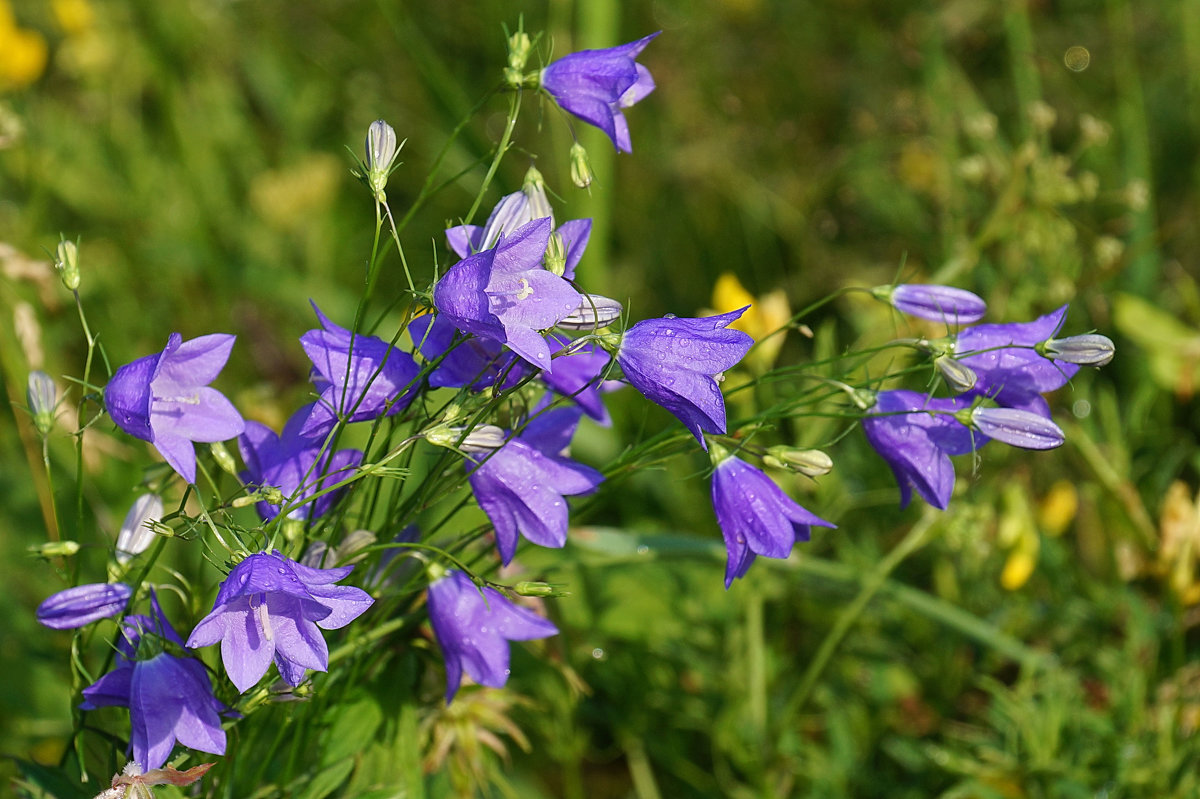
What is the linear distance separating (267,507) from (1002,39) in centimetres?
335

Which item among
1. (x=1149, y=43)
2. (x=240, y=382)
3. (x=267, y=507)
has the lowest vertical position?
(x=240, y=382)

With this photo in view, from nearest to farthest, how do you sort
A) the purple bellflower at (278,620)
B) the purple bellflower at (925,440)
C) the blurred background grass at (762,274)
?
the purple bellflower at (278,620) < the purple bellflower at (925,440) < the blurred background grass at (762,274)

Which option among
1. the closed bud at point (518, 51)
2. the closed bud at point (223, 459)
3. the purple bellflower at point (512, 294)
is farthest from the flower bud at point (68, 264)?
the closed bud at point (518, 51)

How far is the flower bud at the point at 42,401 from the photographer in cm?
126

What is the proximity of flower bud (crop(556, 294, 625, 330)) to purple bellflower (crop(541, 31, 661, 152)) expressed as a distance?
0.83ft

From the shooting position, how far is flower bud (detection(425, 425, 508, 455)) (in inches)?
44.1

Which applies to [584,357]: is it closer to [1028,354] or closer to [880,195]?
[1028,354]

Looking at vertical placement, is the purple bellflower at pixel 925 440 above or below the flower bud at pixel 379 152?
below

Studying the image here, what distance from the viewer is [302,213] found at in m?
3.35

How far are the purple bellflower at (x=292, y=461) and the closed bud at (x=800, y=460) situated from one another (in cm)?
54

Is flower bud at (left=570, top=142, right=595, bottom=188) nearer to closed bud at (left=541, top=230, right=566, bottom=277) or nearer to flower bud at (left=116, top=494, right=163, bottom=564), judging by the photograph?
closed bud at (left=541, top=230, right=566, bottom=277)

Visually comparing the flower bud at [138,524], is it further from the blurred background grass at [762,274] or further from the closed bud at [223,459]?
the blurred background grass at [762,274]

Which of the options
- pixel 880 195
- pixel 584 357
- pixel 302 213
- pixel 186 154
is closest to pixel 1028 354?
pixel 584 357

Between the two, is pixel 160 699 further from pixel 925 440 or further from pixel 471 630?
pixel 925 440
